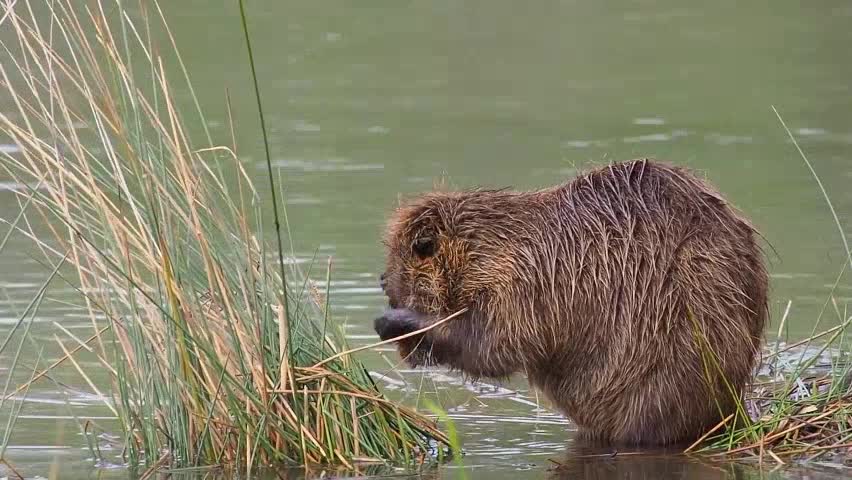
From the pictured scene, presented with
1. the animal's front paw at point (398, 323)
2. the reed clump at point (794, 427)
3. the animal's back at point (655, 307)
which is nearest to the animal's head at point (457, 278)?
the animal's front paw at point (398, 323)

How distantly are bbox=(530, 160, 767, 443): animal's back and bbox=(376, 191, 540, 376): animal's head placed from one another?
0.50 feet

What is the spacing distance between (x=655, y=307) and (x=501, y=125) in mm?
4525

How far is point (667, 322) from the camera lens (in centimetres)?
404

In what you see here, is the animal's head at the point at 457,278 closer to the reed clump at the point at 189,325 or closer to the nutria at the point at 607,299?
the nutria at the point at 607,299

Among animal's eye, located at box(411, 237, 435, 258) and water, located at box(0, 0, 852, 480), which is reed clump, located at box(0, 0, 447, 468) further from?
animal's eye, located at box(411, 237, 435, 258)

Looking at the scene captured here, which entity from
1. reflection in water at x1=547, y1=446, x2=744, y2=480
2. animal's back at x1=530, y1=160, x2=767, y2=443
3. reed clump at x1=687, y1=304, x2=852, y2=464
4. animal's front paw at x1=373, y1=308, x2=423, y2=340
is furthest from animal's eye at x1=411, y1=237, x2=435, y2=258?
reed clump at x1=687, y1=304, x2=852, y2=464

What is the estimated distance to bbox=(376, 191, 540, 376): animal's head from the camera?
413cm

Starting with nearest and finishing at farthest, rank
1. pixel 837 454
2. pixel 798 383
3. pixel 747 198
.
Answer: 1. pixel 837 454
2. pixel 798 383
3. pixel 747 198

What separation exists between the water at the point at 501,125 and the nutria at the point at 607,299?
0.61ft

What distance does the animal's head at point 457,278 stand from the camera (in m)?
4.13

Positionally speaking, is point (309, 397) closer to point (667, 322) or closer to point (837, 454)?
point (667, 322)

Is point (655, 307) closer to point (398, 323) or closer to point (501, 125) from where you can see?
point (398, 323)

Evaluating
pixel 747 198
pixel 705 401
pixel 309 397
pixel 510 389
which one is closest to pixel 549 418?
pixel 510 389

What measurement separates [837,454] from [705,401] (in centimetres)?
37
